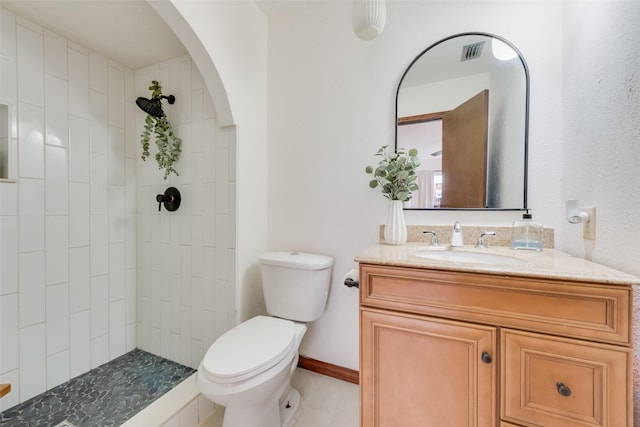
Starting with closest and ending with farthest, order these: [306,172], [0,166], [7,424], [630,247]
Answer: [630,247] → [7,424] → [0,166] → [306,172]

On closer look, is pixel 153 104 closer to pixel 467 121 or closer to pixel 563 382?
pixel 467 121

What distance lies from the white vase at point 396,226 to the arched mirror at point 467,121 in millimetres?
154

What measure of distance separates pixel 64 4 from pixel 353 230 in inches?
73.6

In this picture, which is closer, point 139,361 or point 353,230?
point 353,230

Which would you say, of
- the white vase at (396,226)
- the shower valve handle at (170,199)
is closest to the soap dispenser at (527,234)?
the white vase at (396,226)

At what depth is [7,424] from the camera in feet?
3.92

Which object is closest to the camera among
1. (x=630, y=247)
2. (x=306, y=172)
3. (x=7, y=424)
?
(x=630, y=247)

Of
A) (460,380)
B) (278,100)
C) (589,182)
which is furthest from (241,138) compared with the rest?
(589,182)

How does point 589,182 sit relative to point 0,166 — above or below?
below

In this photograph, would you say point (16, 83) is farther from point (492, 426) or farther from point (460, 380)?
point (492, 426)

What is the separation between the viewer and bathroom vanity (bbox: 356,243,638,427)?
65cm

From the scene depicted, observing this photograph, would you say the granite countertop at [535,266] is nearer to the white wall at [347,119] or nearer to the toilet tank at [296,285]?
the white wall at [347,119]

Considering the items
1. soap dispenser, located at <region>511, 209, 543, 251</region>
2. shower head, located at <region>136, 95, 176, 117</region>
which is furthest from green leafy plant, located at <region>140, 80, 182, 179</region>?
soap dispenser, located at <region>511, 209, 543, 251</region>

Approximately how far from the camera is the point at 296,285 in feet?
4.55
